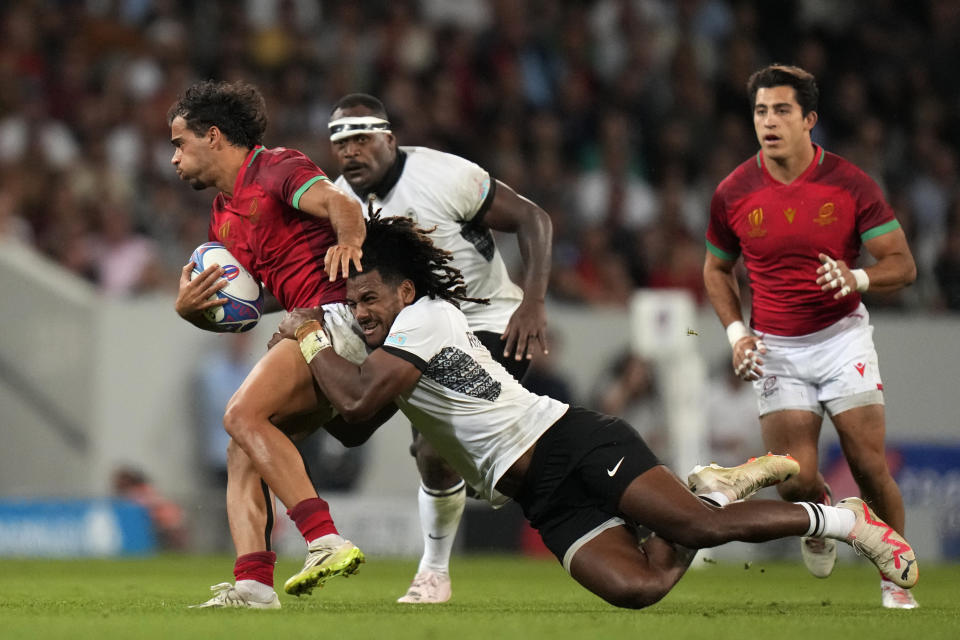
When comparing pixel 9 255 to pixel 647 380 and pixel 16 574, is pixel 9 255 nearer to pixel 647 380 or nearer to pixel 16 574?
pixel 16 574

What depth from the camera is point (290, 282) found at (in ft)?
22.9

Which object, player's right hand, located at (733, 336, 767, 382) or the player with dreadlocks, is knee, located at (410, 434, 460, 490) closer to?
the player with dreadlocks

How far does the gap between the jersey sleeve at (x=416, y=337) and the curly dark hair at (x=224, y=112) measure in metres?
1.20

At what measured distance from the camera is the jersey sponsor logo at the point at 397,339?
21.0ft

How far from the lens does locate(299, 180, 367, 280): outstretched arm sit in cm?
642

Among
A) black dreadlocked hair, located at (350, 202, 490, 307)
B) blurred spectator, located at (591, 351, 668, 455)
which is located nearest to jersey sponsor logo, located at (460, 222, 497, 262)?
black dreadlocked hair, located at (350, 202, 490, 307)

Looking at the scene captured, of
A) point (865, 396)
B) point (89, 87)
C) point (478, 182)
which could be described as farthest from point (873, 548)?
point (89, 87)

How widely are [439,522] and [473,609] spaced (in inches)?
39.6

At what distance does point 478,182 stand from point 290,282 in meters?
1.51

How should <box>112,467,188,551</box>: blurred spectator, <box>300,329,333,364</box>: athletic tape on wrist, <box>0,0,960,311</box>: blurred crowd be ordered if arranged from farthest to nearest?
1. <box>0,0,960,311</box>: blurred crowd
2. <box>112,467,188,551</box>: blurred spectator
3. <box>300,329,333,364</box>: athletic tape on wrist

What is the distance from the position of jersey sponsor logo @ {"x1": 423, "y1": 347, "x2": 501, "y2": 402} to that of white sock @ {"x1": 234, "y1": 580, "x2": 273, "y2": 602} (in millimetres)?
1154

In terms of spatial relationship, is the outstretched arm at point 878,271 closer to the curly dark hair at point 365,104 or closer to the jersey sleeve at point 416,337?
the jersey sleeve at point 416,337

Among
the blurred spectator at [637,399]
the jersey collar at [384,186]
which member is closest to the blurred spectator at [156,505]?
the blurred spectator at [637,399]

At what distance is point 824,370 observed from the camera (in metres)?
7.74
